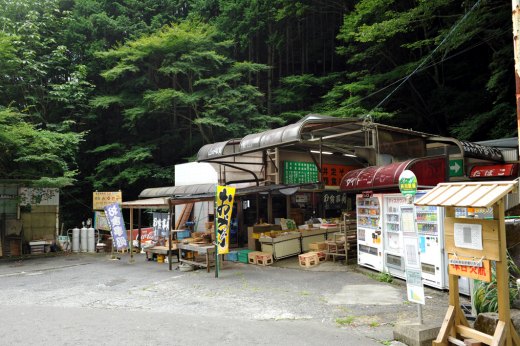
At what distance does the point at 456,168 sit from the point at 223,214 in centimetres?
841

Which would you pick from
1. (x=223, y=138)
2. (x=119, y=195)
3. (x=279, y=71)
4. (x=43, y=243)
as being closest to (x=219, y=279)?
(x=119, y=195)

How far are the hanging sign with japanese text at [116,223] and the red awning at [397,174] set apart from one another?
31.6 feet

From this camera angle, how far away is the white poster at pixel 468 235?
16.5ft

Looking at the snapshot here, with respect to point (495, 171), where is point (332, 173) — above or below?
above

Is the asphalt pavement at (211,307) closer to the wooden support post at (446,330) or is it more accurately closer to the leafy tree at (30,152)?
the wooden support post at (446,330)

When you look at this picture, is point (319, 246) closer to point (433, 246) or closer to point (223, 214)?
point (223, 214)

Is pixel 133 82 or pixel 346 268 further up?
pixel 133 82

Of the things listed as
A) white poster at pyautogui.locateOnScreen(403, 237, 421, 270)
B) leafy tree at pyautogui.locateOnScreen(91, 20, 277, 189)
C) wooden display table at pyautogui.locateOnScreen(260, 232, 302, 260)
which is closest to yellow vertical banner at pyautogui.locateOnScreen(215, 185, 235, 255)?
wooden display table at pyautogui.locateOnScreen(260, 232, 302, 260)

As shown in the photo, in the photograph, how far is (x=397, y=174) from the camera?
34.6ft

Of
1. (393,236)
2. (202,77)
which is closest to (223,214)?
(393,236)

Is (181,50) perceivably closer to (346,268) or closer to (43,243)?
(43,243)

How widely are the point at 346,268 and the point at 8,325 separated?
28.9 ft

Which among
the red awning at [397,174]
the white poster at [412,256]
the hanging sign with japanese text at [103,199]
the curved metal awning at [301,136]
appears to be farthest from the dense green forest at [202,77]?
the white poster at [412,256]

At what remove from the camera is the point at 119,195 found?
19203 millimetres
